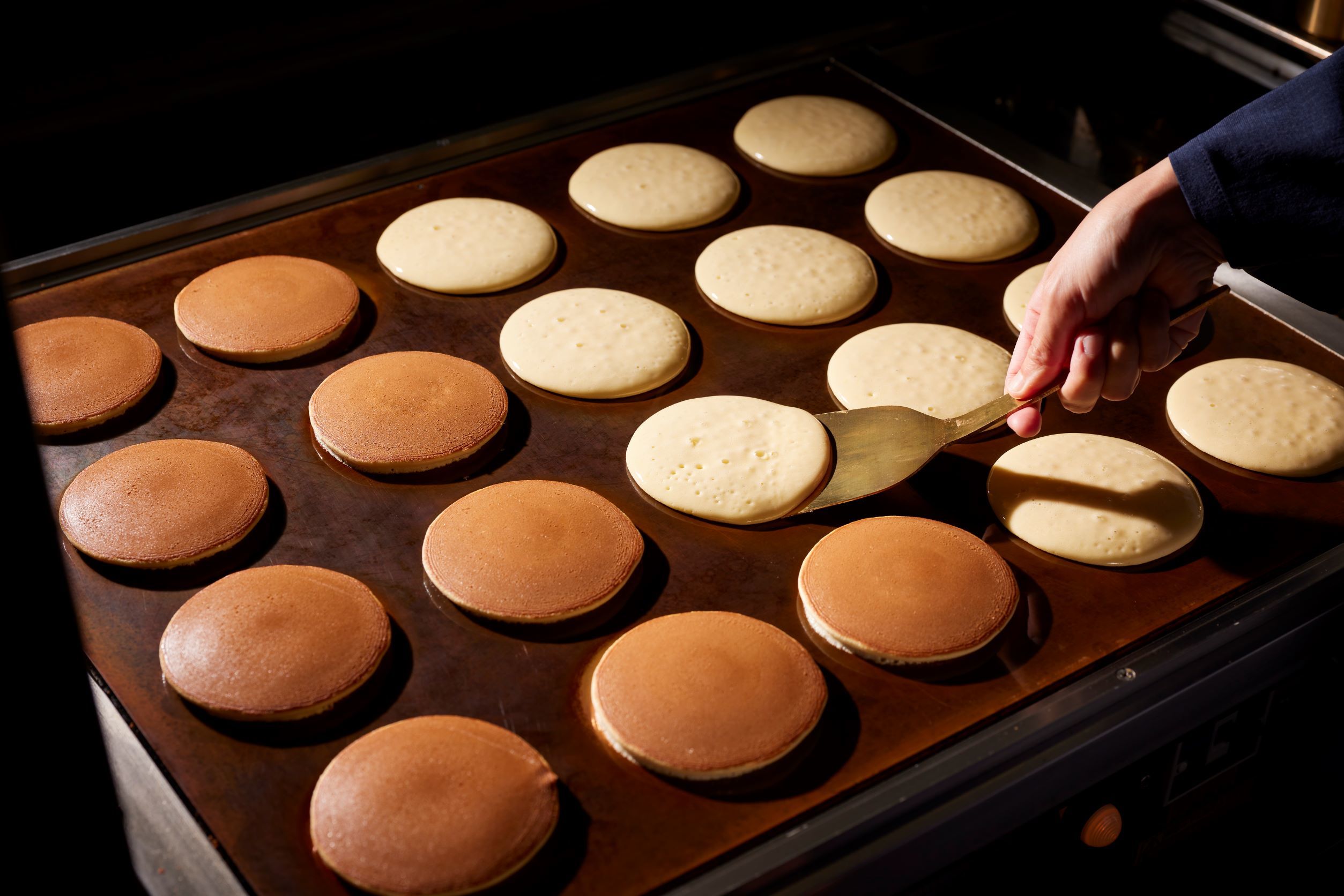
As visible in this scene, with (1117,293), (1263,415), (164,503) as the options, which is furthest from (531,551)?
(1263,415)

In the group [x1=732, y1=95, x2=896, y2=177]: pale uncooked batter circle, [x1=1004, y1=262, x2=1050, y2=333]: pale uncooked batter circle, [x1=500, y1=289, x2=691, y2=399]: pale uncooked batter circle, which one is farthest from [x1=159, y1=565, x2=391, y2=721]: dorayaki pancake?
[x1=732, y1=95, x2=896, y2=177]: pale uncooked batter circle

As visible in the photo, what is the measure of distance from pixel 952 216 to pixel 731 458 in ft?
2.33

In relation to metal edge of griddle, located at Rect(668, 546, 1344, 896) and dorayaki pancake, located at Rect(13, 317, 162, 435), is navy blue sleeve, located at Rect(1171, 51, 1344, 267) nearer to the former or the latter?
metal edge of griddle, located at Rect(668, 546, 1344, 896)

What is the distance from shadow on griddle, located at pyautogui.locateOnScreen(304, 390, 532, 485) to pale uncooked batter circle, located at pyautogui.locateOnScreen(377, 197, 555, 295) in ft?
1.01

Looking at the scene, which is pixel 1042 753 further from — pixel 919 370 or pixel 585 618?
pixel 919 370

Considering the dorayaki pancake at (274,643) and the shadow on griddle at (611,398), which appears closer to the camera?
the dorayaki pancake at (274,643)

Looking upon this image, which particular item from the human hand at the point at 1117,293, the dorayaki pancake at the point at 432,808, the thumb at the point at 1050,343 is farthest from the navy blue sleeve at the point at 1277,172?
the dorayaki pancake at the point at 432,808

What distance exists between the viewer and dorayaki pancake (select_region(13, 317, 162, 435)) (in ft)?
4.67

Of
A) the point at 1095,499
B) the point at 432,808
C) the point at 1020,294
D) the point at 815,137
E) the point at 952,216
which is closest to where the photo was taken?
the point at 432,808

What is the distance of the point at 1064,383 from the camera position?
1.36 metres

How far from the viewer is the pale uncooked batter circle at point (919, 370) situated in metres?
1.53

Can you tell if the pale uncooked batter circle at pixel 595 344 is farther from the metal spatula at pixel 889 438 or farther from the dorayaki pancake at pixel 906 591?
the dorayaki pancake at pixel 906 591

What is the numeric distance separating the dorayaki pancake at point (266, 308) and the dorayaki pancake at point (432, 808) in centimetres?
69

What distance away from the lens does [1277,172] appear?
131 centimetres
